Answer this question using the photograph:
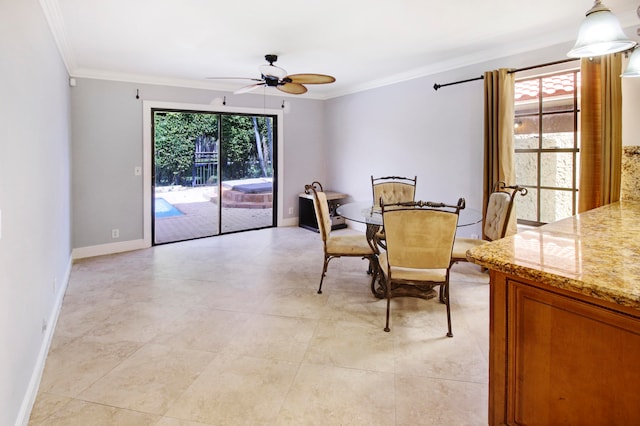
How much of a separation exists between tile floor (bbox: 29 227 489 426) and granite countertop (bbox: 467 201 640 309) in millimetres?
977

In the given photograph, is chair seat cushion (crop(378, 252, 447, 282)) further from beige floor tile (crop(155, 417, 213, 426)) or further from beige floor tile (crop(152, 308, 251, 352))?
beige floor tile (crop(155, 417, 213, 426))

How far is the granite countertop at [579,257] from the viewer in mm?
1010

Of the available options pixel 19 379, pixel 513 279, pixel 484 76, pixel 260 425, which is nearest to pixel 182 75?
pixel 484 76

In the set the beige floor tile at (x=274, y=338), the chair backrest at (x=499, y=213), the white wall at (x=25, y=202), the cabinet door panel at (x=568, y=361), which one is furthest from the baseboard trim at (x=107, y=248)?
the cabinet door panel at (x=568, y=361)

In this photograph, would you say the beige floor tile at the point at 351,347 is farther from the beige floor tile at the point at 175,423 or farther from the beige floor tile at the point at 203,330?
the beige floor tile at the point at 175,423

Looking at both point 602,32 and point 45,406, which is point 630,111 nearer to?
point 602,32

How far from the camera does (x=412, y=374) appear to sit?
7.25ft

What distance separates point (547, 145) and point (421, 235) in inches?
86.5

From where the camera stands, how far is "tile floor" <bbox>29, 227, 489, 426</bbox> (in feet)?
6.22

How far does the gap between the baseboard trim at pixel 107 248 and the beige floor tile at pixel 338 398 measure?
391cm

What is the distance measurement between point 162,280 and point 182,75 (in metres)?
2.89

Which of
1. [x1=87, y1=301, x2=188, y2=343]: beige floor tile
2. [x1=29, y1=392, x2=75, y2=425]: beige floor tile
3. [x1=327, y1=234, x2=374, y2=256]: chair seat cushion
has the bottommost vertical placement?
[x1=29, y1=392, x2=75, y2=425]: beige floor tile

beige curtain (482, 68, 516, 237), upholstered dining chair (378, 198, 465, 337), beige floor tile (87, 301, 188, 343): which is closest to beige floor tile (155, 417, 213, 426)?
beige floor tile (87, 301, 188, 343)

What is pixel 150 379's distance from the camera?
216 centimetres
